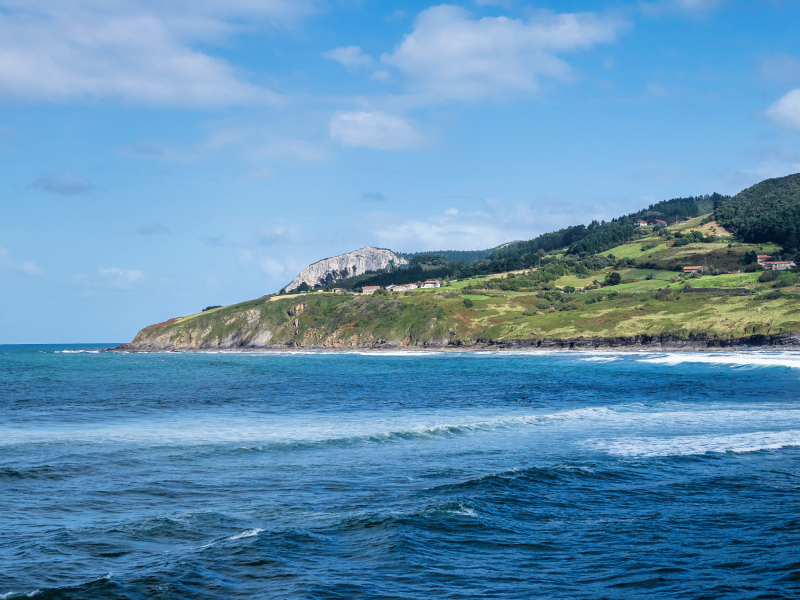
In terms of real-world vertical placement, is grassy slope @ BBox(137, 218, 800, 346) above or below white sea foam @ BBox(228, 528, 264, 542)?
above

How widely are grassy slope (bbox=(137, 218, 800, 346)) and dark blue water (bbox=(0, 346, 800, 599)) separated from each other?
76381mm

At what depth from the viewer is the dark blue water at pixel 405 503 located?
11.2m

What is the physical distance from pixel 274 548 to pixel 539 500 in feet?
23.4

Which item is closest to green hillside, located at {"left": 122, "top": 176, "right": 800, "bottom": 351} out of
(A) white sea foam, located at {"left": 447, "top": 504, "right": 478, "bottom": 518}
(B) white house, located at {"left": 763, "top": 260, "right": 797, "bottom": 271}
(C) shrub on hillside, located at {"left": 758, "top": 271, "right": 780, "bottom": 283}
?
(C) shrub on hillside, located at {"left": 758, "top": 271, "right": 780, "bottom": 283}

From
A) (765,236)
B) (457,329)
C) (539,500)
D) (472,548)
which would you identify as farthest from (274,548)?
(765,236)

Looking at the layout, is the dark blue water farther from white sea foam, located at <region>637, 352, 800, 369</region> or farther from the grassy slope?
the grassy slope

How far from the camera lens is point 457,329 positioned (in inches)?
5217

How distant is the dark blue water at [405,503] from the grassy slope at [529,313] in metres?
76.4

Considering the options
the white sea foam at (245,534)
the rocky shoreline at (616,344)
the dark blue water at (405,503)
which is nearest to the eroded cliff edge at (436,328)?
the rocky shoreline at (616,344)

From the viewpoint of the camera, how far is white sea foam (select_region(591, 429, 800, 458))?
2186 cm

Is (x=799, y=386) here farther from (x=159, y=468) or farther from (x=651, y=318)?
(x=651, y=318)

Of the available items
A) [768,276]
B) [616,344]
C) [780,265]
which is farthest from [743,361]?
[780,265]

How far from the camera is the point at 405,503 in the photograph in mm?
15867

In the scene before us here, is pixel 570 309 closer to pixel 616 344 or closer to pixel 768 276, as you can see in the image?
pixel 616 344
